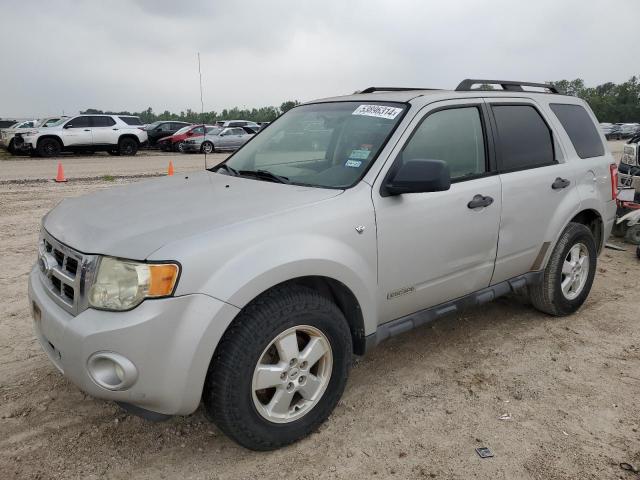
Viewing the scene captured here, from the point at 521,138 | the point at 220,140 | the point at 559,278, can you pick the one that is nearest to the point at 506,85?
the point at 521,138

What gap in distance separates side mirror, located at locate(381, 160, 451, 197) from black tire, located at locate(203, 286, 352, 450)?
739 mm

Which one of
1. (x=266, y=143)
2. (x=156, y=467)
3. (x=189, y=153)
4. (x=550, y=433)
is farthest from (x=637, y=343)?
(x=189, y=153)

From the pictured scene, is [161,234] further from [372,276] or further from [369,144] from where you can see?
[369,144]

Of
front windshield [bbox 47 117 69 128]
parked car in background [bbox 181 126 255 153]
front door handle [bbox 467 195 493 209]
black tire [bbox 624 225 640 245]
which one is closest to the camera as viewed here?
front door handle [bbox 467 195 493 209]

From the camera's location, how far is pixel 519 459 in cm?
265

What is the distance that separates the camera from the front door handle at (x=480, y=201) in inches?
132

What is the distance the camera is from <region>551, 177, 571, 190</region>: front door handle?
399 cm

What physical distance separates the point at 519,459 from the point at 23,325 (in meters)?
3.64

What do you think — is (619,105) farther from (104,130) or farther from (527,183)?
(527,183)

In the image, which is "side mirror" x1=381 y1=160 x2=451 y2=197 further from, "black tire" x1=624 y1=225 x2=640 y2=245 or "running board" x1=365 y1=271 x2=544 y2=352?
"black tire" x1=624 y1=225 x2=640 y2=245

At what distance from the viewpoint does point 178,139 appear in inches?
980

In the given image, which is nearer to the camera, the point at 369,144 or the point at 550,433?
the point at 550,433

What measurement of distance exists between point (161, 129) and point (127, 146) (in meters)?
5.54

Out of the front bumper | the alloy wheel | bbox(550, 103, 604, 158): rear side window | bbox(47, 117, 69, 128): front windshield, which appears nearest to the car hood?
the front bumper
